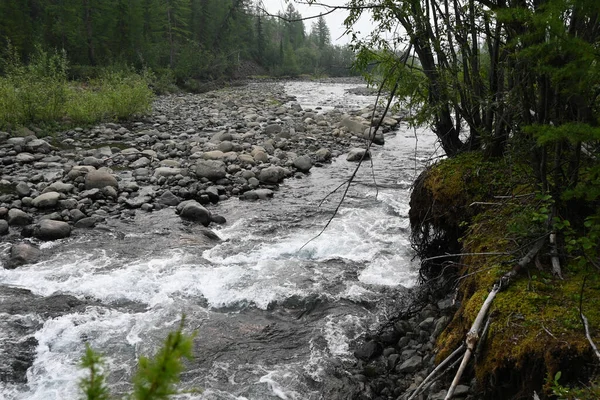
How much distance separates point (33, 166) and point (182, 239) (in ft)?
20.9

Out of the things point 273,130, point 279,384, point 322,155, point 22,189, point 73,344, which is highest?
point 273,130

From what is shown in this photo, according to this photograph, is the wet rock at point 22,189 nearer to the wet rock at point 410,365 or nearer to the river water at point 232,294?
the river water at point 232,294

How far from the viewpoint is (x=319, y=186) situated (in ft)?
38.3

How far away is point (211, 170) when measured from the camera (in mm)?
11586

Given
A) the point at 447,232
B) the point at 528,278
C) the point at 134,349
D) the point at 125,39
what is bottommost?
the point at 134,349

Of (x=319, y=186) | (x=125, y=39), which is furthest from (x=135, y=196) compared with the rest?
(x=125, y=39)

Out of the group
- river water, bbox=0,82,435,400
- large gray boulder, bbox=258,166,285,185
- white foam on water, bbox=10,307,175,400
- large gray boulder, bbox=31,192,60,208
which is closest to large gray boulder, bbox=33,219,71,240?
river water, bbox=0,82,435,400

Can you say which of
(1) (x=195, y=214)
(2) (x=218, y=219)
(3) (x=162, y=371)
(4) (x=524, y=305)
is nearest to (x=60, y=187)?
(1) (x=195, y=214)

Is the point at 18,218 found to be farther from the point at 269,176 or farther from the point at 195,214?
the point at 269,176

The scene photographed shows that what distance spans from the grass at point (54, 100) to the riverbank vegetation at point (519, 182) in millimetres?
13597

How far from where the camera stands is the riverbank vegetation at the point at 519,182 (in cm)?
277

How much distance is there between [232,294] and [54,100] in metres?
13.5

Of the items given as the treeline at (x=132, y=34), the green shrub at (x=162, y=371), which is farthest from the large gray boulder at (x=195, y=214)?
the treeline at (x=132, y=34)

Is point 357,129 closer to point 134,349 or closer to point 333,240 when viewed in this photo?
point 333,240
